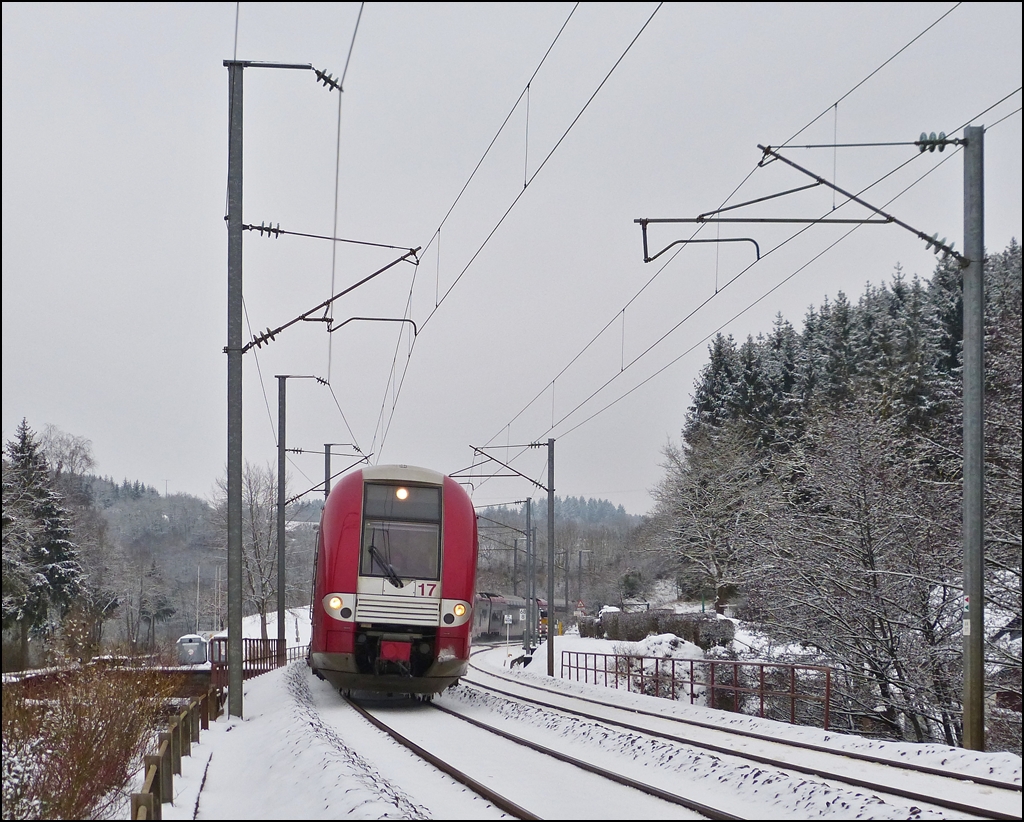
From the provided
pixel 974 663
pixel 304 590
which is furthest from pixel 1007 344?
pixel 304 590

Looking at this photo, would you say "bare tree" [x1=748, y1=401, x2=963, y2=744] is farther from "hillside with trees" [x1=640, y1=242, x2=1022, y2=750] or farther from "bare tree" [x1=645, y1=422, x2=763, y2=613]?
"bare tree" [x1=645, y1=422, x2=763, y2=613]

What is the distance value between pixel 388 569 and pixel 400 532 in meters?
0.61

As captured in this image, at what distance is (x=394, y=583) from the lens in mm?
16328

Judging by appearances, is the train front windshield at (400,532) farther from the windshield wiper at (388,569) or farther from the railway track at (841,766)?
the railway track at (841,766)

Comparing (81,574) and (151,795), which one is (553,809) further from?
(81,574)

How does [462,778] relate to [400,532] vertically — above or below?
below

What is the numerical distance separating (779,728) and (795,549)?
10206mm

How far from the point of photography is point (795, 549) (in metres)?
23.7

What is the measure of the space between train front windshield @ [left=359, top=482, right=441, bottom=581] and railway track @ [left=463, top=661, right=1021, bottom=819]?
11.4ft

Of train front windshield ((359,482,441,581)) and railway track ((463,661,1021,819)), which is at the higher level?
train front windshield ((359,482,441,581))

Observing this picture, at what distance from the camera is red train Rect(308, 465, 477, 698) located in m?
16.2

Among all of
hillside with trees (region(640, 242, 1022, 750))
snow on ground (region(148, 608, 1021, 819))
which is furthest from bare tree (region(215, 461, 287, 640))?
snow on ground (region(148, 608, 1021, 819))

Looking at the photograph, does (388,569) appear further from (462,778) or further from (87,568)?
(87,568)

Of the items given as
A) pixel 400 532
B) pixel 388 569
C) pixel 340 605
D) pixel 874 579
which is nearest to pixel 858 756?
pixel 388 569
